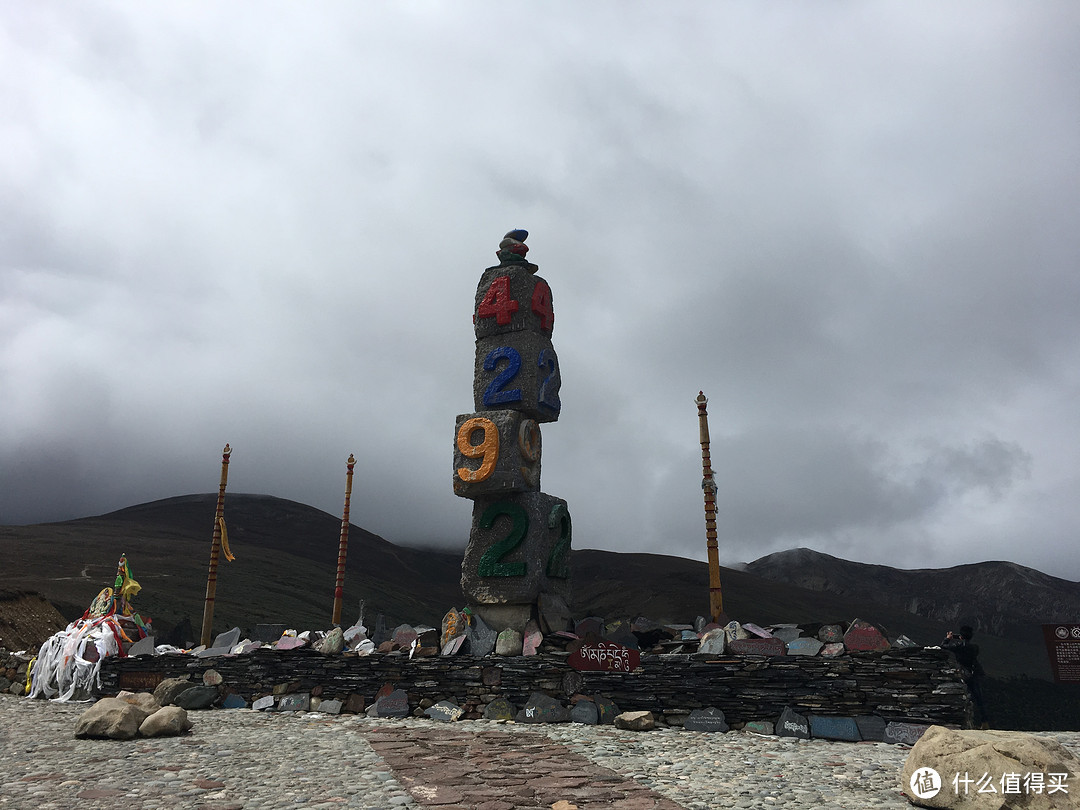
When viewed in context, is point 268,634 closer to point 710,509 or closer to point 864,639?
point 710,509

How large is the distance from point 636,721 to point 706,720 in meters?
1.07

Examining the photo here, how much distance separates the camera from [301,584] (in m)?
69.7

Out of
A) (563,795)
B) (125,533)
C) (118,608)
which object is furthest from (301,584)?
(563,795)

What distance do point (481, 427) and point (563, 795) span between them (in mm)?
8545

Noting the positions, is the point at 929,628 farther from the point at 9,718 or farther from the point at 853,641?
the point at 9,718

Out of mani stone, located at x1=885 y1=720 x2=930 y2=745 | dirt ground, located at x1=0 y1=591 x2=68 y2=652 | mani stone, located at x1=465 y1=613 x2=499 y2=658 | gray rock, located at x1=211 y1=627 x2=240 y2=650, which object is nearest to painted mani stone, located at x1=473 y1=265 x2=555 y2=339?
mani stone, located at x1=465 y1=613 x2=499 y2=658

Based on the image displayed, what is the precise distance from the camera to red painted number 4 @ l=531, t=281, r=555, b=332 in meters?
14.7

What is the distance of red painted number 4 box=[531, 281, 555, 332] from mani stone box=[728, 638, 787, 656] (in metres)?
7.34

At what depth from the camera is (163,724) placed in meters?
9.35

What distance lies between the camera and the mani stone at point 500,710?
455 inches

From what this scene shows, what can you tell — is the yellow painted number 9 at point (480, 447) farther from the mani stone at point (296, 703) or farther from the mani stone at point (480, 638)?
the mani stone at point (296, 703)

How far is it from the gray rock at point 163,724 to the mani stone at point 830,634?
9.55 metres

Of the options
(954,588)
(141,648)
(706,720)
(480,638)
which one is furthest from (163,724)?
(954,588)

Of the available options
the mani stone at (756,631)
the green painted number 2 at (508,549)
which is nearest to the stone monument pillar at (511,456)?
the green painted number 2 at (508,549)
